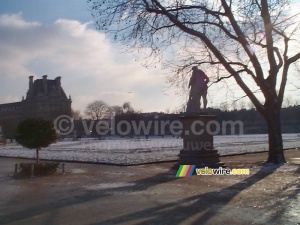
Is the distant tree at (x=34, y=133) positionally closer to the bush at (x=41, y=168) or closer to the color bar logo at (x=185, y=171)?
the bush at (x=41, y=168)

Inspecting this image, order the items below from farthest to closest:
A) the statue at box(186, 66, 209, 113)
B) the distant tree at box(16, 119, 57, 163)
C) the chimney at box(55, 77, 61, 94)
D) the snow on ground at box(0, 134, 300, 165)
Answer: the chimney at box(55, 77, 61, 94) → the snow on ground at box(0, 134, 300, 165) → the statue at box(186, 66, 209, 113) → the distant tree at box(16, 119, 57, 163)

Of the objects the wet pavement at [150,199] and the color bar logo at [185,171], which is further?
the color bar logo at [185,171]

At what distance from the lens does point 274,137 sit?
62.8 ft

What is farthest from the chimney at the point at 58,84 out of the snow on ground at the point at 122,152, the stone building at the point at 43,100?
the snow on ground at the point at 122,152

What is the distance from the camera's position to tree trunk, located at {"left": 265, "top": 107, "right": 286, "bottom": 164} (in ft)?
62.1

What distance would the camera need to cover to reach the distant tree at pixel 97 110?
12038cm

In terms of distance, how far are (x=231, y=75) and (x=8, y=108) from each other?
116m

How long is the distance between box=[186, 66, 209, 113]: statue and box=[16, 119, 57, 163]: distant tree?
6.24 meters

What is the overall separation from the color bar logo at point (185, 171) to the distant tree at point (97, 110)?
104002 millimetres

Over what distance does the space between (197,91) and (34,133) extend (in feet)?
24.0

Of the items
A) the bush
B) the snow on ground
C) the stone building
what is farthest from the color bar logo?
the stone building

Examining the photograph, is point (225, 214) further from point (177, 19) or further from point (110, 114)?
point (110, 114)

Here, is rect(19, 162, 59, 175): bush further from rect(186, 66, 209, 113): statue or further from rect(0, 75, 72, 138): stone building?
rect(0, 75, 72, 138): stone building

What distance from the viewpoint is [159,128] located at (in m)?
94.7
